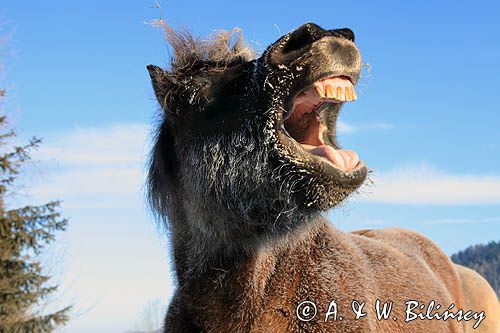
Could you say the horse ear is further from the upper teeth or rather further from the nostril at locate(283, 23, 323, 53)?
the upper teeth

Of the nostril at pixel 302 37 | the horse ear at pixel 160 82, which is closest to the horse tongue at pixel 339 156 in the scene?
the nostril at pixel 302 37

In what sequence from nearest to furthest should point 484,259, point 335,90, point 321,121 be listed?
point 335,90 → point 321,121 → point 484,259

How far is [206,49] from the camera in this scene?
3.87m

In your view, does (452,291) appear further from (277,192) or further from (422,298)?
(277,192)

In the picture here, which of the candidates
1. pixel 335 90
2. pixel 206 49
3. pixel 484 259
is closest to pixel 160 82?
pixel 206 49

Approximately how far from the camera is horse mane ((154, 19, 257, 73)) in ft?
12.4

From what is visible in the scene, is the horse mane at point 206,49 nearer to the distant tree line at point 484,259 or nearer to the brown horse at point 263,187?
the brown horse at point 263,187

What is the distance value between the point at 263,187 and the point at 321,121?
23.1 inches

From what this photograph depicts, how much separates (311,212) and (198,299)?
93 cm

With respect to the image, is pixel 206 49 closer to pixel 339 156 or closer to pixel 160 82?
pixel 160 82

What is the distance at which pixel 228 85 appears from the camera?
11.5ft

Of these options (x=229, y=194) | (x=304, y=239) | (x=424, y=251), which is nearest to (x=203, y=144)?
(x=229, y=194)

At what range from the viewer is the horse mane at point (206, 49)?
3.78 meters

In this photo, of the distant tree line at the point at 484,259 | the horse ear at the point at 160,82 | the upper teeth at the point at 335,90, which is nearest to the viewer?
the upper teeth at the point at 335,90
